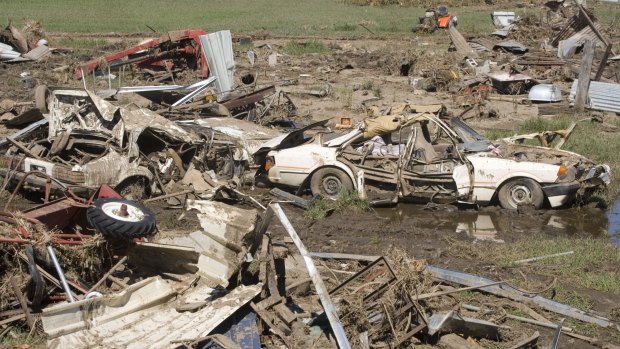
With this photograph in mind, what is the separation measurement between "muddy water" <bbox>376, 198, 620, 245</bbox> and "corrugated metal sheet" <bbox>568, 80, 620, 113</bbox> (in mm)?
8113

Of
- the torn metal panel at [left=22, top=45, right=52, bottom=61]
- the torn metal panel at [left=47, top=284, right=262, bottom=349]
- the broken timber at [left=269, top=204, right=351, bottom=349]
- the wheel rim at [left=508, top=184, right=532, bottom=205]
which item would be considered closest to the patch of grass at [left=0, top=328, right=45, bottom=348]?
the torn metal panel at [left=47, top=284, right=262, bottom=349]

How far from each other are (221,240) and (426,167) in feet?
18.2

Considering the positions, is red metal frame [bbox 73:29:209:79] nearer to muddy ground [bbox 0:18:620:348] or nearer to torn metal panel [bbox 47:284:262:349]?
muddy ground [bbox 0:18:620:348]

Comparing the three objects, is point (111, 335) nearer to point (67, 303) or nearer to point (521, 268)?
point (67, 303)

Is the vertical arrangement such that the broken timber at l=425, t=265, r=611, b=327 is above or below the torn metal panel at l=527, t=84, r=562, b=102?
below

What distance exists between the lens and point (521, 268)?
976 cm

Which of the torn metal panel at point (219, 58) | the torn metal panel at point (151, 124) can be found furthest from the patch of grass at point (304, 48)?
the torn metal panel at point (151, 124)

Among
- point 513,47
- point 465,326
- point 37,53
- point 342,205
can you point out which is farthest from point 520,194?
point 37,53

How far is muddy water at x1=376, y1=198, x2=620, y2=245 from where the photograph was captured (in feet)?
38.1

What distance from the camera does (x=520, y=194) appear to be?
40.4 feet

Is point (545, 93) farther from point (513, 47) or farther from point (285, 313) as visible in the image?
point (285, 313)

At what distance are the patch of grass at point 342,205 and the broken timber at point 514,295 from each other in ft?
9.51

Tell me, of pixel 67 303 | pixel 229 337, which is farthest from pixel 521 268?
pixel 67 303

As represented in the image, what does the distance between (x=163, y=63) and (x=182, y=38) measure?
123 centimetres
